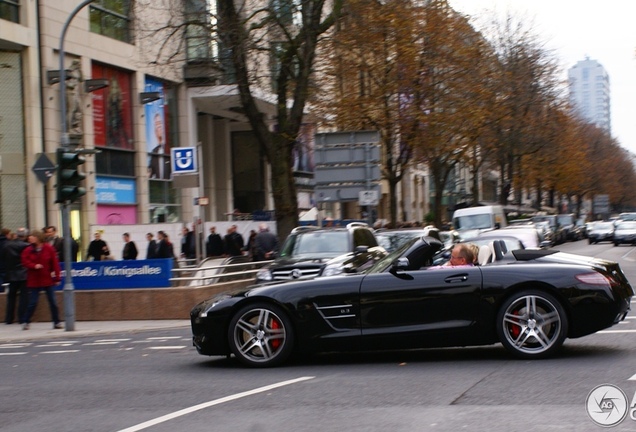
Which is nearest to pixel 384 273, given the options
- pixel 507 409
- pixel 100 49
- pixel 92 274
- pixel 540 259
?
pixel 540 259

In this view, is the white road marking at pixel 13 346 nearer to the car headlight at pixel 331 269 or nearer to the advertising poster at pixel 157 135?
the car headlight at pixel 331 269

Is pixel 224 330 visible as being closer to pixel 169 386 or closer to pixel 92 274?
pixel 169 386

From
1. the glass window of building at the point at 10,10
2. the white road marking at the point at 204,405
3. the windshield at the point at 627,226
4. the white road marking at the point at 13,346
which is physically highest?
the glass window of building at the point at 10,10

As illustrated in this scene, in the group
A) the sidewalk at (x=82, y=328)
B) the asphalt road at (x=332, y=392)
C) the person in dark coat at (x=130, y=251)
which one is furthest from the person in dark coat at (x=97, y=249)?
the asphalt road at (x=332, y=392)

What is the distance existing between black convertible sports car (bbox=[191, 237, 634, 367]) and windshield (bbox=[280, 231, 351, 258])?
9.75 m

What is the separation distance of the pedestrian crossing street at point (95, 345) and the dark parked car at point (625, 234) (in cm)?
4658

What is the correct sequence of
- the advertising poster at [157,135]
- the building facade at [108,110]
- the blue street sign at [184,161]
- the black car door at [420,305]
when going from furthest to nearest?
the advertising poster at [157,135] → the building facade at [108,110] → the blue street sign at [184,161] → the black car door at [420,305]

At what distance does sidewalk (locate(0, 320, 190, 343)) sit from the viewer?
56.0 ft

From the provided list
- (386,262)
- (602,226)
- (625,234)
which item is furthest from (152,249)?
(602,226)

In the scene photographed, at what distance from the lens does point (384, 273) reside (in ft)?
33.2

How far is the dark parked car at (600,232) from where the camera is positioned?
6425 cm

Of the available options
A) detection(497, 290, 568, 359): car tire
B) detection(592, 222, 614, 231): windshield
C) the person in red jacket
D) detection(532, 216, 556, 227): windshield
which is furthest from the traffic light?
detection(592, 222, 614, 231): windshield

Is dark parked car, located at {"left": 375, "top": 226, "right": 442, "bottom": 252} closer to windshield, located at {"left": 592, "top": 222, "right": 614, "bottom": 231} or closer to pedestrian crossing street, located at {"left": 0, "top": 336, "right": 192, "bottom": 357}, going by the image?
pedestrian crossing street, located at {"left": 0, "top": 336, "right": 192, "bottom": 357}

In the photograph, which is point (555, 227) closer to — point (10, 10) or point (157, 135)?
point (157, 135)
